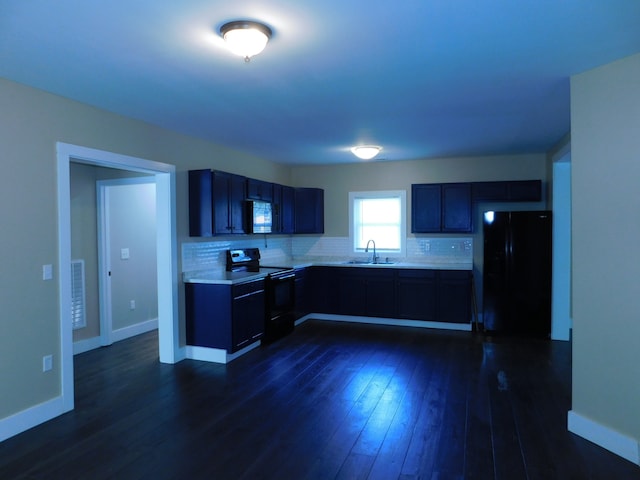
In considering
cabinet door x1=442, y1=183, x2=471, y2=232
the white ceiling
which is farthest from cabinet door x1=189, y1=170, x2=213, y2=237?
cabinet door x1=442, y1=183, x2=471, y2=232

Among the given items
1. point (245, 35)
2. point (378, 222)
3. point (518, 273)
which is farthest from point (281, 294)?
point (245, 35)

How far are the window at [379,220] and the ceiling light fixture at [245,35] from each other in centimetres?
457

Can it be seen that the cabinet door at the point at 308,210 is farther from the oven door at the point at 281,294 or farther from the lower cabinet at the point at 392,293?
the oven door at the point at 281,294

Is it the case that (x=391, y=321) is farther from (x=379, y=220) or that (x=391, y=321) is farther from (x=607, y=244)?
(x=607, y=244)

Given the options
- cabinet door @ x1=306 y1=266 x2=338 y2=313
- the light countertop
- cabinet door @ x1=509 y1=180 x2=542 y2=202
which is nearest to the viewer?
the light countertop

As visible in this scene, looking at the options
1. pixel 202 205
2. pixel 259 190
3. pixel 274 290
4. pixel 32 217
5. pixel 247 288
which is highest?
pixel 259 190

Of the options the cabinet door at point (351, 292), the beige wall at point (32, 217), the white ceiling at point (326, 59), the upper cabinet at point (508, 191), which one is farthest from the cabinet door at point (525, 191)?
the beige wall at point (32, 217)

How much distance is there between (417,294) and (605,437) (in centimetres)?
324

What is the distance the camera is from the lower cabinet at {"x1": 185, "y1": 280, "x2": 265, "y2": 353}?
4387 mm

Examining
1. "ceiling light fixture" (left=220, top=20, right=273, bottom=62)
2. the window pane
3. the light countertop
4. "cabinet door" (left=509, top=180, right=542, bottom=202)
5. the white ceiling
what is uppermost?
the white ceiling

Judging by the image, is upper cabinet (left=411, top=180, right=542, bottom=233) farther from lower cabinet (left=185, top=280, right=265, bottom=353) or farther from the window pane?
lower cabinet (left=185, top=280, right=265, bottom=353)

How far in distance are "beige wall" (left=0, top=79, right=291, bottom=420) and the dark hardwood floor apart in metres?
0.40

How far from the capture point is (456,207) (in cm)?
595

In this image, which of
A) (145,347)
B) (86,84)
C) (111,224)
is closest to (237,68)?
(86,84)
